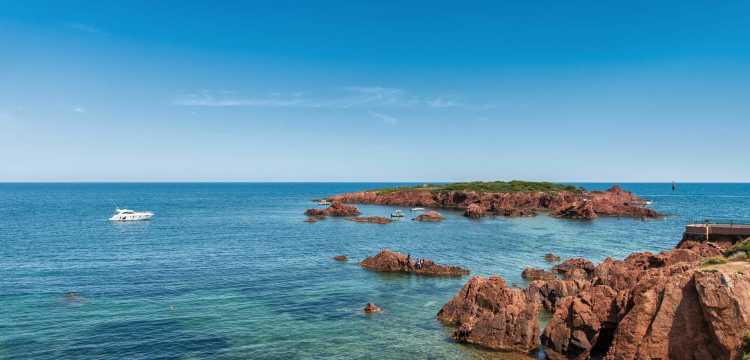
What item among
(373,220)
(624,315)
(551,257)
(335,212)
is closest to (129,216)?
(335,212)

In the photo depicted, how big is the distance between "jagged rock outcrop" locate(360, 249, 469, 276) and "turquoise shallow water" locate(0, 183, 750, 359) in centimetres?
282

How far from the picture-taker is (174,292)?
2131 inches

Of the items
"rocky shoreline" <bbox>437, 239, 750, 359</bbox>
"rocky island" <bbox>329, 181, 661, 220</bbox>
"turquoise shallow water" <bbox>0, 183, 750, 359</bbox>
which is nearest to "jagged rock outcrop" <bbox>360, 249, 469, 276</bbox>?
"turquoise shallow water" <bbox>0, 183, 750, 359</bbox>

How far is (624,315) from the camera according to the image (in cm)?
3300

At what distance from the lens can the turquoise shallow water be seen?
38031 mm

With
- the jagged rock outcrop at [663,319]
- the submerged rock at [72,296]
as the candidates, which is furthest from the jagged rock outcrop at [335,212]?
the jagged rock outcrop at [663,319]

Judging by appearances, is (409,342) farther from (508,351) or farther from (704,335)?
(704,335)

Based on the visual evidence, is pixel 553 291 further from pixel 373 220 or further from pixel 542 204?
pixel 542 204

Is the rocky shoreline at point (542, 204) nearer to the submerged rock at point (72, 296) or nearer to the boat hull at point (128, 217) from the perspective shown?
the boat hull at point (128, 217)

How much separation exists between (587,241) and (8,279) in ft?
307

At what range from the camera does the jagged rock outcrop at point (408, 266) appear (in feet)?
214

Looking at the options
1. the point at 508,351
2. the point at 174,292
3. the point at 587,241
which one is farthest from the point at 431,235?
the point at 508,351

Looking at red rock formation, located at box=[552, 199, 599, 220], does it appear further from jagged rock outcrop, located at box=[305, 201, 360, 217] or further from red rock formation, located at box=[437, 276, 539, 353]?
red rock formation, located at box=[437, 276, 539, 353]

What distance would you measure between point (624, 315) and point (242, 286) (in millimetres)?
40593
